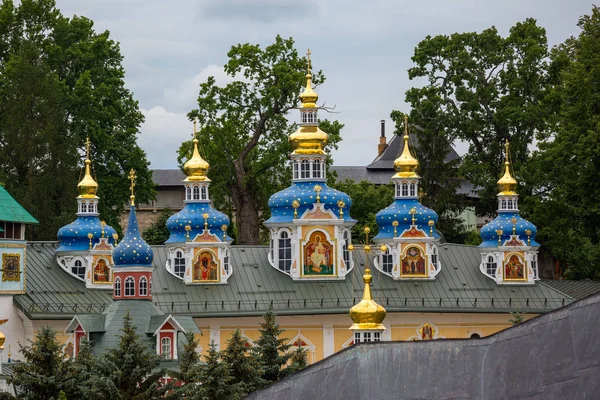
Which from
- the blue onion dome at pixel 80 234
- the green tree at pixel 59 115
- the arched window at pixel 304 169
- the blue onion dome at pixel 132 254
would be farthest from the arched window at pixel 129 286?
the green tree at pixel 59 115

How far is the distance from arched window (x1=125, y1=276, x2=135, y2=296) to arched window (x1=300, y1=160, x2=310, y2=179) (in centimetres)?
1147

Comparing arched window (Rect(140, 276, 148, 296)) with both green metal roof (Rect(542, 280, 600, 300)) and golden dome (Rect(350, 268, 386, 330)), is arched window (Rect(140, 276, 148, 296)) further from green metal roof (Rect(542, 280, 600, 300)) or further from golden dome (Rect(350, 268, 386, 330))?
green metal roof (Rect(542, 280, 600, 300))

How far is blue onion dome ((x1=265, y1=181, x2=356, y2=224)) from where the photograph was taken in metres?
65.3

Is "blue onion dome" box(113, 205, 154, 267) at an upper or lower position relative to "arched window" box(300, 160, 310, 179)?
lower

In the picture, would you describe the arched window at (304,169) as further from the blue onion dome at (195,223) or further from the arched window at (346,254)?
the blue onion dome at (195,223)

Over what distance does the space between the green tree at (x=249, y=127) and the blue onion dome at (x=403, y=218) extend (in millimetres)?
10787

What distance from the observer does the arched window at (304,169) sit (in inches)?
2613

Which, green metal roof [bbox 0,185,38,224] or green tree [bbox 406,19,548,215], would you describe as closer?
green metal roof [bbox 0,185,38,224]

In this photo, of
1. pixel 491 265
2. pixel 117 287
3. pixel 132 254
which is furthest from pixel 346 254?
pixel 117 287

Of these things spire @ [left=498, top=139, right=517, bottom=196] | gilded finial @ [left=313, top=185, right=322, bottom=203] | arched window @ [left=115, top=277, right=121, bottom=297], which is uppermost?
spire @ [left=498, top=139, right=517, bottom=196]

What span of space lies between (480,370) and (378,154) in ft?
296

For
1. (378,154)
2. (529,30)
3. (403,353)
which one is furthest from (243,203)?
(403,353)

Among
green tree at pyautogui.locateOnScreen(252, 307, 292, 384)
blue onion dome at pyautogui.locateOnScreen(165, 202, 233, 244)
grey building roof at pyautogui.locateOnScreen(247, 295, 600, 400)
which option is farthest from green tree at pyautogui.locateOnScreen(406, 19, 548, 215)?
grey building roof at pyautogui.locateOnScreen(247, 295, 600, 400)

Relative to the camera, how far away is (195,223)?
213 ft
